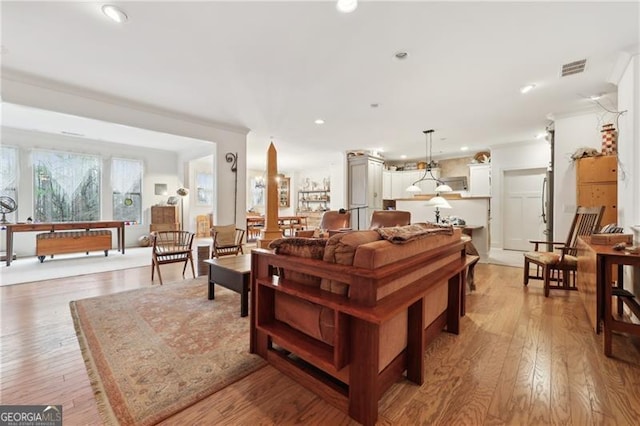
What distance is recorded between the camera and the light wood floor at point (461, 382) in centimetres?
138

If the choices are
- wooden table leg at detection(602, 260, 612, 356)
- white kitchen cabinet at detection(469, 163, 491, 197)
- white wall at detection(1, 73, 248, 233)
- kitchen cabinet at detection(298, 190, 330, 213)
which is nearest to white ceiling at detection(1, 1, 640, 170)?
white wall at detection(1, 73, 248, 233)

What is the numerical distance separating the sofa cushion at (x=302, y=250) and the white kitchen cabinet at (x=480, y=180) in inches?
259

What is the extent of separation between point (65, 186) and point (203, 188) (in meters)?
3.15

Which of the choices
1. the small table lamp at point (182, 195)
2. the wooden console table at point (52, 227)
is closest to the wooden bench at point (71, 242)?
the wooden console table at point (52, 227)

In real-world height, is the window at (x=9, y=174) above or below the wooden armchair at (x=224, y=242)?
above

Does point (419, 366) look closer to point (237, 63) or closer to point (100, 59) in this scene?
point (237, 63)

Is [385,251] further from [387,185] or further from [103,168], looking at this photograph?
[103,168]

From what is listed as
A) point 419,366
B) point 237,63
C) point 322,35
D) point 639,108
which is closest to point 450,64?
point 322,35

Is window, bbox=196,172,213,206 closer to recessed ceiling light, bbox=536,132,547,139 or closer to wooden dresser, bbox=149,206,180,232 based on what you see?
wooden dresser, bbox=149,206,180,232

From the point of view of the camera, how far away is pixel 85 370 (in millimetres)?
1773

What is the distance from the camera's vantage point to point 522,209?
20.9 ft

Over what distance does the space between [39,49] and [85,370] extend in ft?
9.61

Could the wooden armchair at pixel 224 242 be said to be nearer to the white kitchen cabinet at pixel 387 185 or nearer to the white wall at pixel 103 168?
the white wall at pixel 103 168

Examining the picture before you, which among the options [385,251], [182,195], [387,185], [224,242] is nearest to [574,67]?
[385,251]
